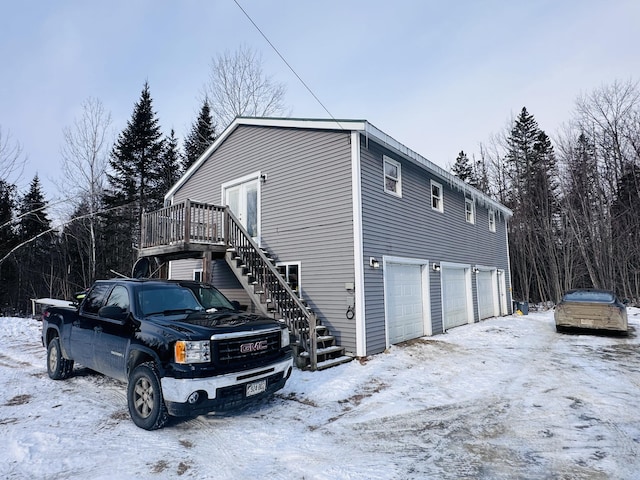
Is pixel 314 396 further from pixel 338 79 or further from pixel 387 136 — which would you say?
pixel 338 79

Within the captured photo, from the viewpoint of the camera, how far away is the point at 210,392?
3959 mm

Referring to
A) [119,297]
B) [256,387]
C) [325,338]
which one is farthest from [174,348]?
[325,338]

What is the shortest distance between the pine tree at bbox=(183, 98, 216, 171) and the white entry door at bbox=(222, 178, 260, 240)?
1716cm

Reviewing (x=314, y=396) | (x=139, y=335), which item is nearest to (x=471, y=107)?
(x=314, y=396)

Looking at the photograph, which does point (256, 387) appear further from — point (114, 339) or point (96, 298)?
point (96, 298)

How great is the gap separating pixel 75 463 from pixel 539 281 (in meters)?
26.7

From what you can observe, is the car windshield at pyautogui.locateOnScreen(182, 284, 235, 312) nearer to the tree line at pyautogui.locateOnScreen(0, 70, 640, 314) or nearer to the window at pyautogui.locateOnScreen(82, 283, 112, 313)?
the window at pyautogui.locateOnScreen(82, 283, 112, 313)

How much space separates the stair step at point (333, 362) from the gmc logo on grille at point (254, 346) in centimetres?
266

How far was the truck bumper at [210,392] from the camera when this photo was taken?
386 cm

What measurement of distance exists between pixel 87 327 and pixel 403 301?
7372mm

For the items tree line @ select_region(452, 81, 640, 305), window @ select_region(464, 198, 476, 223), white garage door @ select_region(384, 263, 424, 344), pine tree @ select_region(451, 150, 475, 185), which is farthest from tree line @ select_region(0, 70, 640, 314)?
white garage door @ select_region(384, 263, 424, 344)

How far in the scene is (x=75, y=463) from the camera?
11.2 feet

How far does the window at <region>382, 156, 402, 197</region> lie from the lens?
985 cm

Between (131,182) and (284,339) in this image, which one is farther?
(131,182)
